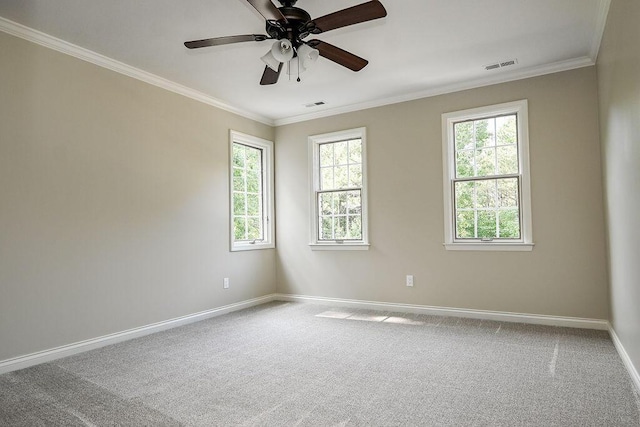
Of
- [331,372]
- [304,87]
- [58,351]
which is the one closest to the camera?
[331,372]

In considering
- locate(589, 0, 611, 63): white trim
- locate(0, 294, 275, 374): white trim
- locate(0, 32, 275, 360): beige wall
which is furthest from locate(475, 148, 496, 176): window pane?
locate(0, 294, 275, 374): white trim

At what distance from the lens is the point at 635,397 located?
7.70ft

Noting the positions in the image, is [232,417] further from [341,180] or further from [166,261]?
[341,180]

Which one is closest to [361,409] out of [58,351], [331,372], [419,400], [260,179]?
[419,400]

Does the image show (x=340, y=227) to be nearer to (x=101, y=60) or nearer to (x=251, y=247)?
(x=251, y=247)

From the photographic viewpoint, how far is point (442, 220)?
457 centimetres

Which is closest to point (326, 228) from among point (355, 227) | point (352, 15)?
point (355, 227)

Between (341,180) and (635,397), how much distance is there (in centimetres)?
377

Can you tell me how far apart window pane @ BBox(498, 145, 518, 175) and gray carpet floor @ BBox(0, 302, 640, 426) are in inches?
64.1

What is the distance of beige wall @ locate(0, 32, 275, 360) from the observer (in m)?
3.06

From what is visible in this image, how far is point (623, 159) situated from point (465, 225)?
1.96 m

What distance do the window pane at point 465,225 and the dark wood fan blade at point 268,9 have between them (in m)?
3.07

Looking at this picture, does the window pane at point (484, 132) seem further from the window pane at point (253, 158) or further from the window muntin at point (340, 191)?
the window pane at point (253, 158)

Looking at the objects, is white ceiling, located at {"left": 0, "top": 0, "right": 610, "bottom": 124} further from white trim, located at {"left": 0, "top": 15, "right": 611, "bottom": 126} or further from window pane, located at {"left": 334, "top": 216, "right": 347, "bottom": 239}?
window pane, located at {"left": 334, "top": 216, "right": 347, "bottom": 239}
